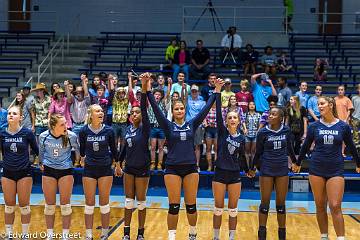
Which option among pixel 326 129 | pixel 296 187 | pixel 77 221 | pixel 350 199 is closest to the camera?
pixel 326 129

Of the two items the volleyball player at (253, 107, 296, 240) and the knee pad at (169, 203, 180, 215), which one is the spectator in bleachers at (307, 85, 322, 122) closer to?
the volleyball player at (253, 107, 296, 240)

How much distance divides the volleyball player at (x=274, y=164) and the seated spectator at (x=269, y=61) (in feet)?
30.1

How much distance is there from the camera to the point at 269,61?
1803 cm

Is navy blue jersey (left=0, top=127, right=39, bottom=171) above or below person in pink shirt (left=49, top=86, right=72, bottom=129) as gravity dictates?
below

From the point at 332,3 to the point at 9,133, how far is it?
17760 mm

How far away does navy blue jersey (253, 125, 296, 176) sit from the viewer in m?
7.98

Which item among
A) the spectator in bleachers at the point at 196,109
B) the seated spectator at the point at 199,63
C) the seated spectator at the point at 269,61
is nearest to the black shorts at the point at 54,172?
the spectator in bleachers at the point at 196,109

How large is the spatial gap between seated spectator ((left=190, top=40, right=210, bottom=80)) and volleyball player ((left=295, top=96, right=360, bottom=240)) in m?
10.1

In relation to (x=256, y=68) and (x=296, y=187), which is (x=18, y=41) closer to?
(x=256, y=68)

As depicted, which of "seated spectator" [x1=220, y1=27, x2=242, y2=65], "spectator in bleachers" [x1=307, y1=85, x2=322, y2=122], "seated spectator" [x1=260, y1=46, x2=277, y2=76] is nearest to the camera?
"spectator in bleachers" [x1=307, y1=85, x2=322, y2=122]

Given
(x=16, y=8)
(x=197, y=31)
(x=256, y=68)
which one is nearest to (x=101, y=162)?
(x=256, y=68)

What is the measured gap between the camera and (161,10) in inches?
914

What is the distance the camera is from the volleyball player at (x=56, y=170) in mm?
7637

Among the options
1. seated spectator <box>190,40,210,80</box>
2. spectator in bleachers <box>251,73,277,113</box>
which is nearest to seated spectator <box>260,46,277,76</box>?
seated spectator <box>190,40,210,80</box>
